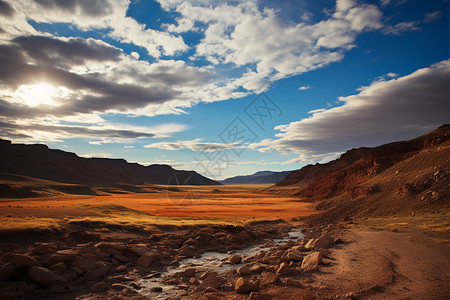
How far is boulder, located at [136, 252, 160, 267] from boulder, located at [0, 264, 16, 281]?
5534mm

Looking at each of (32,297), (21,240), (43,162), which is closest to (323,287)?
(32,297)

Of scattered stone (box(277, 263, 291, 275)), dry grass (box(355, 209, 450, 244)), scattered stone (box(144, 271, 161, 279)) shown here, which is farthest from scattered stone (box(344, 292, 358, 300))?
dry grass (box(355, 209, 450, 244))

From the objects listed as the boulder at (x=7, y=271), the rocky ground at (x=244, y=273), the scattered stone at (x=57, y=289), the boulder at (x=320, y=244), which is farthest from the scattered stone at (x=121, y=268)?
the boulder at (x=320, y=244)

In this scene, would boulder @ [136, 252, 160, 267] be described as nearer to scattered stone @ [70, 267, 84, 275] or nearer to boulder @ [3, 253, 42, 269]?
scattered stone @ [70, 267, 84, 275]

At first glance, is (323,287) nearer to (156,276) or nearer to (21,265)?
(156,276)

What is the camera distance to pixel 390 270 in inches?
368

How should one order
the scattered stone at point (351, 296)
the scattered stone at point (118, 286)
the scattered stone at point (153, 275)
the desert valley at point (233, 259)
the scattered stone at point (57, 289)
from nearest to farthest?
1. the scattered stone at point (351, 296)
2. the desert valley at point (233, 259)
3. the scattered stone at point (57, 289)
4. the scattered stone at point (118, 286)
5. the scattered stone at point (153, 275)

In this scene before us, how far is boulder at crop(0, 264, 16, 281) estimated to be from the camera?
9.09m

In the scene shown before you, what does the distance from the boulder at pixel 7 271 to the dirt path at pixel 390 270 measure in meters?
11.7

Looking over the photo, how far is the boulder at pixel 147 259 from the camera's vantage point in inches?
524

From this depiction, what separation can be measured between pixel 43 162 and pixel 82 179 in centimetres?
2923

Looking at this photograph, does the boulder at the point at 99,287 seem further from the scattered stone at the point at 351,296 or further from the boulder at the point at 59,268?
the scattered stone at the point at 351,296

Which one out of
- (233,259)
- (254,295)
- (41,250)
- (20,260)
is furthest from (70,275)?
(233,259)

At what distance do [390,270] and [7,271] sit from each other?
14.9 m
